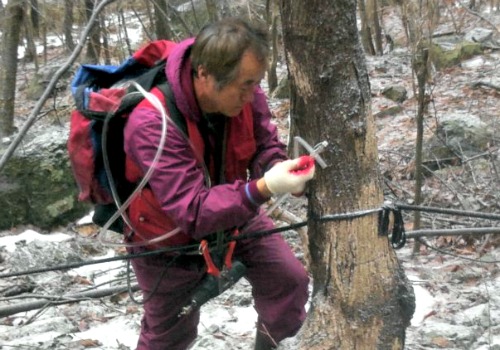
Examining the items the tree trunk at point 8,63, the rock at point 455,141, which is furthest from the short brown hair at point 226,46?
the tree trunk at point 8,63

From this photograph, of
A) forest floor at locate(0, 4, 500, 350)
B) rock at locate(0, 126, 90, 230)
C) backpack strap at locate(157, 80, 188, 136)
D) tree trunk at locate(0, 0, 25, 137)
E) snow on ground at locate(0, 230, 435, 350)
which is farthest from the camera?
tree trunk at locate(0, 0, 25, 137)

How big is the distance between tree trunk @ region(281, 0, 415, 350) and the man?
15 centimetres

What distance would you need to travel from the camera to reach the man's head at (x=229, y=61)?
2.57 m

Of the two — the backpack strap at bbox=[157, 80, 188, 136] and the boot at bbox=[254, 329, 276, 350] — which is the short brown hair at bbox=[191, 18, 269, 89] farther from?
the boot at bbox=[254, 329, 276, 350]

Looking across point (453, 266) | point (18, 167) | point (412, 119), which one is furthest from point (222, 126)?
point (412, 119)

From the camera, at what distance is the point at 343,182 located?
2557 mm

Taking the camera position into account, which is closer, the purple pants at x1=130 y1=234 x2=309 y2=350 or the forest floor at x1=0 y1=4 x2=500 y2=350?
the purple pants at x1=130 y1=234 x2=309 y2=350

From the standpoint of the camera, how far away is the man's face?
8.51 feet

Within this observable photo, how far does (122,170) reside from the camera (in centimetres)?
290

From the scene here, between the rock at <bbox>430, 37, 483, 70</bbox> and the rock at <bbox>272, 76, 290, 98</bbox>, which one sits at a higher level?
the rock at <bbox>430, 37, 483, 70</bbox>

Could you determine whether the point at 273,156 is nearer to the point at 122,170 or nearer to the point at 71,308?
the point at 122,170

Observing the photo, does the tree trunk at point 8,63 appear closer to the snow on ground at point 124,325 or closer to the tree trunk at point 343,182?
the snow on ground at point 124,325

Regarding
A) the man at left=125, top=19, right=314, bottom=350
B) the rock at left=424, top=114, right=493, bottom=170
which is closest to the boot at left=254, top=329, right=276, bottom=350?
the man at left=125, top=19, right=314, bottom=350

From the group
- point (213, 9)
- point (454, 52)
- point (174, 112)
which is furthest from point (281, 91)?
point (174, 112)
